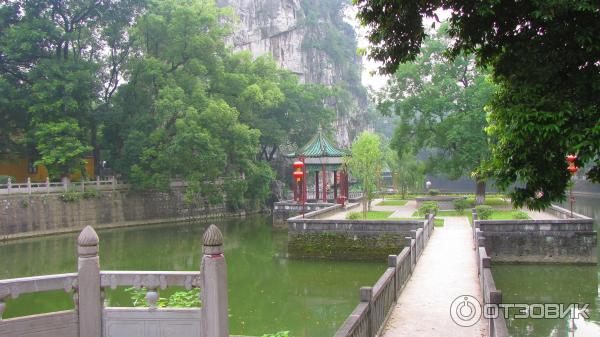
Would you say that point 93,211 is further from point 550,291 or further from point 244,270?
point 550,291

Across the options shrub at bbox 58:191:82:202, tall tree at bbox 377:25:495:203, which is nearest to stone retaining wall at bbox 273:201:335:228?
tall tree at bbox 377:25:495:203

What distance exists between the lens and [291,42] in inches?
2144

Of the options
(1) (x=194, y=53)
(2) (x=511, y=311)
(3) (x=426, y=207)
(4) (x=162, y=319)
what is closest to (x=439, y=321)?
(2) (x=511, y=311)

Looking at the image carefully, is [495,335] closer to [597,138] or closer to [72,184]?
[597,138]

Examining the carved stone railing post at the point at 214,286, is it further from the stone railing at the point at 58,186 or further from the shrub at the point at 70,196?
the shrub at the point at 70,196

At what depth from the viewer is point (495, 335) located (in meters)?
6.44

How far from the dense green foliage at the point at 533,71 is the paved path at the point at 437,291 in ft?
9.35

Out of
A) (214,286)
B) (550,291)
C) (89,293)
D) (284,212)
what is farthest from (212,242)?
(284,212)

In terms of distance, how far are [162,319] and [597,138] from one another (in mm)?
4892

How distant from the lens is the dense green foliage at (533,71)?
5.20 meters

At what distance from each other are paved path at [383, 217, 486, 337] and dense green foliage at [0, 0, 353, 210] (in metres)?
17.4

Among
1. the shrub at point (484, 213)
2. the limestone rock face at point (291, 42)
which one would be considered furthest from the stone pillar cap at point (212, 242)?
the limestone rock face at point (291, 42)

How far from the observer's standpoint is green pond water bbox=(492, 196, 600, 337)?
35.5ft

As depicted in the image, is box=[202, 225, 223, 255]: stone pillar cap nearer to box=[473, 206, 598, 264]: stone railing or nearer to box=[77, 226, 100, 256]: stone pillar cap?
box=[77, 226, 100, 256]: stone pillar cap
